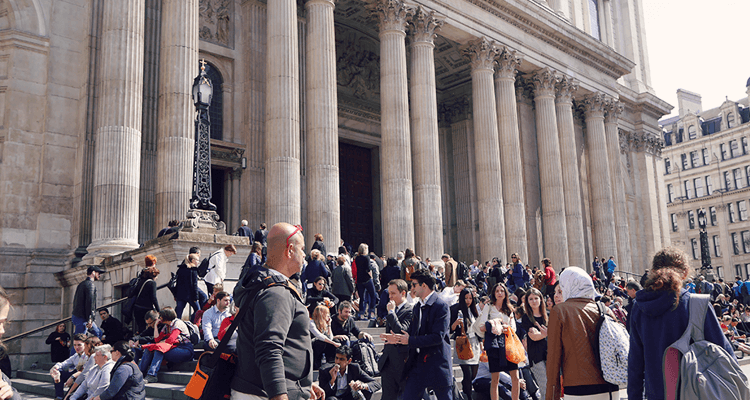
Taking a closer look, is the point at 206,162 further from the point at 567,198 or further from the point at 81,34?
the point at 567,198

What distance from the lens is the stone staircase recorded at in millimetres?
10398

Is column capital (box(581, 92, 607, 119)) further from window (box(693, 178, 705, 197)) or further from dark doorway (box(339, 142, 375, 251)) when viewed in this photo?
window (box(693, 178, 705, 197))

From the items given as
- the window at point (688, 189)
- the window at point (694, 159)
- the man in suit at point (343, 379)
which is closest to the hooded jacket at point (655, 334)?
the man in suit at point (343, 379)

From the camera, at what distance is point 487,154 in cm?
2989

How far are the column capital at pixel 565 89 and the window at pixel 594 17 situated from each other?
29.4 ft

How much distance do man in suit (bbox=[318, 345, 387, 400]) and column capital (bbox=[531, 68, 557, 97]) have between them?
90.7ft

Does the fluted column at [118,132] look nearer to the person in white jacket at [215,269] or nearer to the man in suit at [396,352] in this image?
the person in white jacket at [215,269]

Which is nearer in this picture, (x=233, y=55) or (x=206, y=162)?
(x=206, y=162)

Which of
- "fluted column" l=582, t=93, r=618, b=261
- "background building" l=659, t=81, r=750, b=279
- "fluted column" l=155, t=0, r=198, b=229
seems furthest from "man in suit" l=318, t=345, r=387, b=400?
"background building" l=659, t=81, r=750, b=279

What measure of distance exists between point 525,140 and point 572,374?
103 ft

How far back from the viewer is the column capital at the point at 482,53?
30.3m

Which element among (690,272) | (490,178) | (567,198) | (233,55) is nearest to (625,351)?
(690,272)

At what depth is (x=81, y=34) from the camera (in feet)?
66.6

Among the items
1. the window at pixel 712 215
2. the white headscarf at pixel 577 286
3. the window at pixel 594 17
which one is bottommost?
the white headscarf at pixel 577 286
